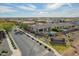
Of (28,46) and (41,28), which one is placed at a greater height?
(41,28)

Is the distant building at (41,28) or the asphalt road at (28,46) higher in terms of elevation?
the distant building at (41,28)

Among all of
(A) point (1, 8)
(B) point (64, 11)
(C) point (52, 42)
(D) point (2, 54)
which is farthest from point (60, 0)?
(D) point (2, 54)

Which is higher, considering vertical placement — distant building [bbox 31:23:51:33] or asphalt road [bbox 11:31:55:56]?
distant building [bbox 31:23:51:33]

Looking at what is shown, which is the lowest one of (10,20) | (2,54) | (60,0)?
(2,54)

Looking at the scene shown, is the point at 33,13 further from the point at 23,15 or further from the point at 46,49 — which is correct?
the point at 46,49

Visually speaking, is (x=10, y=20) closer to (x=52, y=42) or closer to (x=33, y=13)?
(x=33, y=13)

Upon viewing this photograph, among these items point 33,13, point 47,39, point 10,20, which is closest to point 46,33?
point 47,39

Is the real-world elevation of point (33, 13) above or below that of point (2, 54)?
above
